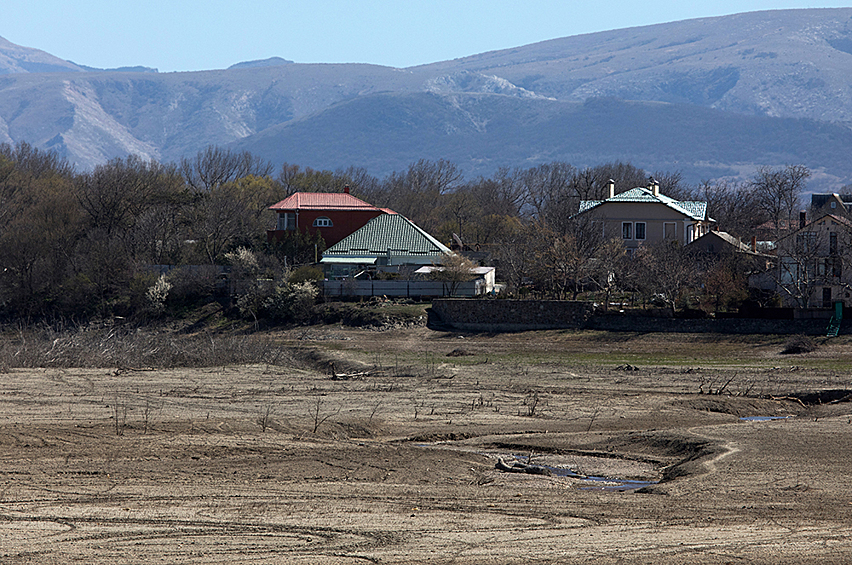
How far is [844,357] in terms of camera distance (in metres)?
40.2

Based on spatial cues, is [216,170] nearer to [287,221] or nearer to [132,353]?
[287,221]

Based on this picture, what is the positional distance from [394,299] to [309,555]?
47.4 m

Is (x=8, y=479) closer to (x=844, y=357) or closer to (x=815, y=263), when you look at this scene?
(x=844, y=357)

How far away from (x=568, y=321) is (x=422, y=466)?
115 ft

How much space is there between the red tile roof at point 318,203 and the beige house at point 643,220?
19184mm

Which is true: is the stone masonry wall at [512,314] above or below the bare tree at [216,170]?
below

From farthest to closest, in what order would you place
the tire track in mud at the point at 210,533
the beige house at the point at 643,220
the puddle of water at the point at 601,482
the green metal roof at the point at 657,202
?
the green metal roof at the point at 657,202 → the beige house at the point at 643,220 → the puddle of water at the point at 601,482 → the tire track in mud at the point at 210,533

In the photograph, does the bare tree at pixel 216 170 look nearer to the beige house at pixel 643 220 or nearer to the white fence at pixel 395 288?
the white fence at pixel 395 288

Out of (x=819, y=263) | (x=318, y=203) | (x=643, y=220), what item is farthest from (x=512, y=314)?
(x=318, y=203)

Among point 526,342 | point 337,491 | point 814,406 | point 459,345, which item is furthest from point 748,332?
point 337,491

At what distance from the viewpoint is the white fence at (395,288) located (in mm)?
59875

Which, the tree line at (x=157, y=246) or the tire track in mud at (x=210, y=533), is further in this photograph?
the tree line at (x=157, y=246)

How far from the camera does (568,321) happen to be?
52750 mm

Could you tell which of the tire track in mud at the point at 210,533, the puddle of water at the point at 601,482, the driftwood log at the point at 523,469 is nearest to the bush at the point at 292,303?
the driftwood log at the point at 523,469
